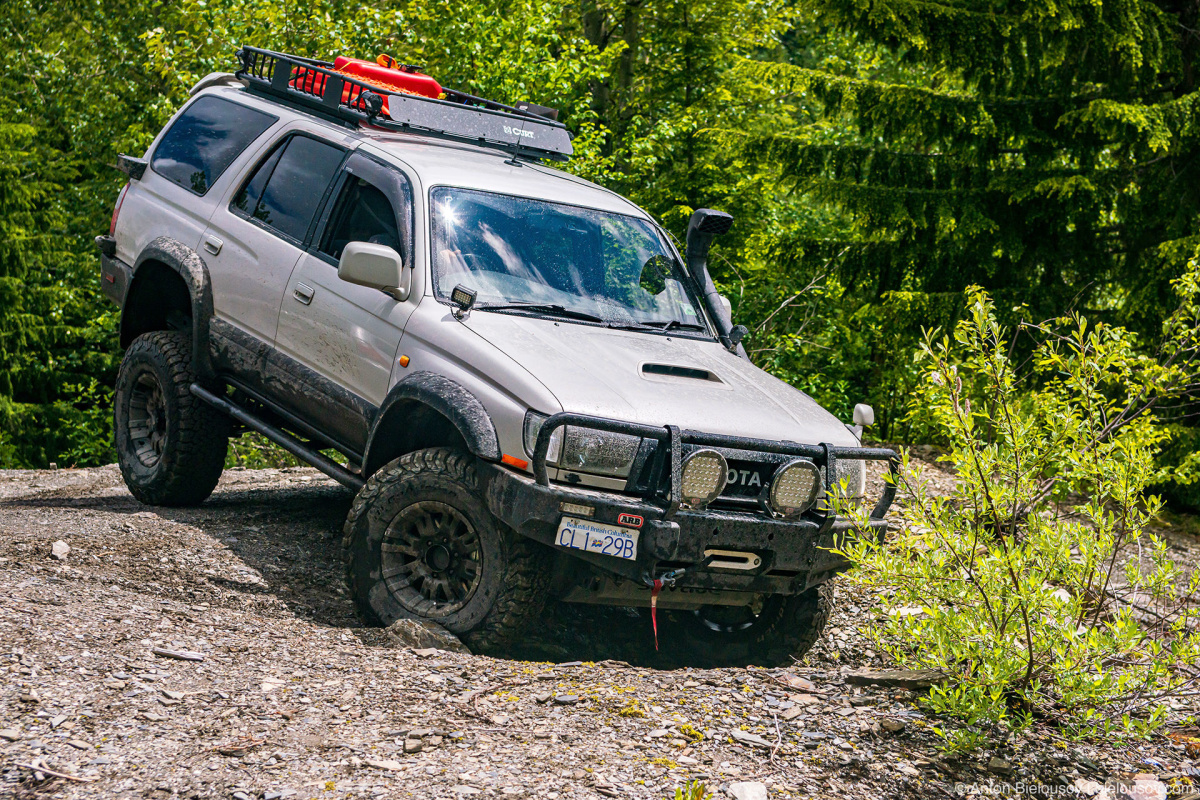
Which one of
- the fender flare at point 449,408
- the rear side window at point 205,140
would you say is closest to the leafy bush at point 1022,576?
the fender flare at point 449,408

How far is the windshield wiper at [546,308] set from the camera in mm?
5246

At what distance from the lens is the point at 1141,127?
328 inches

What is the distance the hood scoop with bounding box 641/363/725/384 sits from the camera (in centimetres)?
495

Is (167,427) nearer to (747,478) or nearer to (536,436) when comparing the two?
(536,436)

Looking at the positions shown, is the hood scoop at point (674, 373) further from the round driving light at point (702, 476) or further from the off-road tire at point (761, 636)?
the off-road tire at point (761, 636)

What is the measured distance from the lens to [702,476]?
14.6 ft

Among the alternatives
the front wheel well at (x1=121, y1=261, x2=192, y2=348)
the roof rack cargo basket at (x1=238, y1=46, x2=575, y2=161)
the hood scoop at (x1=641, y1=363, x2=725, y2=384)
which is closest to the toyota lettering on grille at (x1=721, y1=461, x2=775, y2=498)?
the hood scoop at (x1=641, y1=363, x2=725, y2=384)

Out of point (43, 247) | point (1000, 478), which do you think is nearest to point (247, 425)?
point (1000, 478)

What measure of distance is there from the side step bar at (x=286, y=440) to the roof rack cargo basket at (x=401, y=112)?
5.75 feet

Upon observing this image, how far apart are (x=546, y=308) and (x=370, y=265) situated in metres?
0.86

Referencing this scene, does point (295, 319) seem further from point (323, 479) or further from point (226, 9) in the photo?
point (226, 9)

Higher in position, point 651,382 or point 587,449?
point 651,382

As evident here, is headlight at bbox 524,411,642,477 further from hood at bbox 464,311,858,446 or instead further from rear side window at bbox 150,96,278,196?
rear side window at bbox 150,96,278,196

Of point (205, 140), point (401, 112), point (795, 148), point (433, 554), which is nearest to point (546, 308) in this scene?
point (433, 554)
